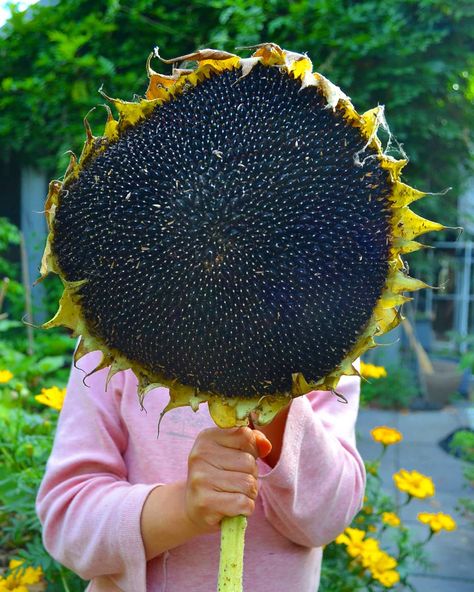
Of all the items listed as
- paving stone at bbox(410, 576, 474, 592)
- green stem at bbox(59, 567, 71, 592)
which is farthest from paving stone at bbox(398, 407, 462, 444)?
green stem at bbox(59, 567, 71, 592)

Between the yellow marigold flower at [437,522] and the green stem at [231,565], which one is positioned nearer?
the green stem at [231,565]

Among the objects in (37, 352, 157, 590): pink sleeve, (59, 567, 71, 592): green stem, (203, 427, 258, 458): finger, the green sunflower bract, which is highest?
the green sunflower bract

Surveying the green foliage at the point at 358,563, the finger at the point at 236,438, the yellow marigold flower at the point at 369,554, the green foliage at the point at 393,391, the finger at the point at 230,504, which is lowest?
the green foliage at the point at 393,391

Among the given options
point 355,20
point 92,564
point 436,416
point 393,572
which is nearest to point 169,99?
point 92,564

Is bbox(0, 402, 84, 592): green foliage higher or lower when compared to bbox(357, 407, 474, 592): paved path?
higher

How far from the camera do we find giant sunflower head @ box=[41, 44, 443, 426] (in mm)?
682

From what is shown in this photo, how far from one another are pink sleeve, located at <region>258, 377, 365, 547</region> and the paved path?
1.35m

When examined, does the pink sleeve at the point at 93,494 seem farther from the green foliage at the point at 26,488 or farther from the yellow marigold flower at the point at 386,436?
the yellow marigold flower at the point at 386,436

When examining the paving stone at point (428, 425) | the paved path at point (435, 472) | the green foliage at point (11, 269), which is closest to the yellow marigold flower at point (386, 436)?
the paved path at point (435, 472)

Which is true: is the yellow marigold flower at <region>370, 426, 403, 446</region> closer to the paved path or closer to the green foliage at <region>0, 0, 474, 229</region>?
the paved path

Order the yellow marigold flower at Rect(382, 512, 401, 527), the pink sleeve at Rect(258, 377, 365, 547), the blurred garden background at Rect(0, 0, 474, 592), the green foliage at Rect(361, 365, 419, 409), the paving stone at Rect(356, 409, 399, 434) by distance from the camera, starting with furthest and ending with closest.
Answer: the green foliage at Rect(361, 365, 419, 409), the paving stone at Rect(356, 409, 399, 434), the blurred garden background at Rect(0, 0, 474, 592), the yellow marigold flower at Rect(382, 512, 401, 527), the pink sleeve at Rect(258, 377, 365, 547)

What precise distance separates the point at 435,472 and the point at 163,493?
3091mm

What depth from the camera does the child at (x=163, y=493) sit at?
100 centimetres

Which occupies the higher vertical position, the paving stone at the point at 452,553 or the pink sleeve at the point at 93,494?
the pink sleeve at the point at 93,494
